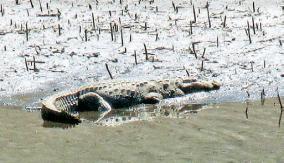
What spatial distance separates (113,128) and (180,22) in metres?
4.40

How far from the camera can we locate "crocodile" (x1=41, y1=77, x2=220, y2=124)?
10570 millimetres

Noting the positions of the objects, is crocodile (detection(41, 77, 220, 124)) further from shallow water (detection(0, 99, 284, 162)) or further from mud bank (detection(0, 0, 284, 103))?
shallow water (detection(0, 99, 284, 162))

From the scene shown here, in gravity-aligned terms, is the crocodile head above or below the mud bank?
below

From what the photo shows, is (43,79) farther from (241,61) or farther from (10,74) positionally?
(241,61)

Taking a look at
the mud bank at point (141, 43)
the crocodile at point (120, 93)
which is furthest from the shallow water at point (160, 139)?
the mud bank at point (141, 43)

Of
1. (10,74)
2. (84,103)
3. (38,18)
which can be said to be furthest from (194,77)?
(38,18)

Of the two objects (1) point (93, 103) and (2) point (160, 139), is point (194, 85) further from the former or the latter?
(2) point (160, 139)

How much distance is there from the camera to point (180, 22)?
13438 millimetres

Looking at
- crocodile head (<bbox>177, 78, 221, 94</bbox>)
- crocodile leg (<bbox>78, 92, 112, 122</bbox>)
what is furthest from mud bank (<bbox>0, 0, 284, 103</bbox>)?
crocodile leg (<bbox>78, 92, 112, 122</bbox>)

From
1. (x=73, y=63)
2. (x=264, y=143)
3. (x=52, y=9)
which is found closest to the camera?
(x=264, y=143)

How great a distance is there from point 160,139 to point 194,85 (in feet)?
8.33

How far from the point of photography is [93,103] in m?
10.6

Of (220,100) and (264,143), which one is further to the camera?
(220,100)

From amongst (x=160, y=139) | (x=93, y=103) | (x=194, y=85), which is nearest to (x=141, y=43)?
(x=194, y=85)
